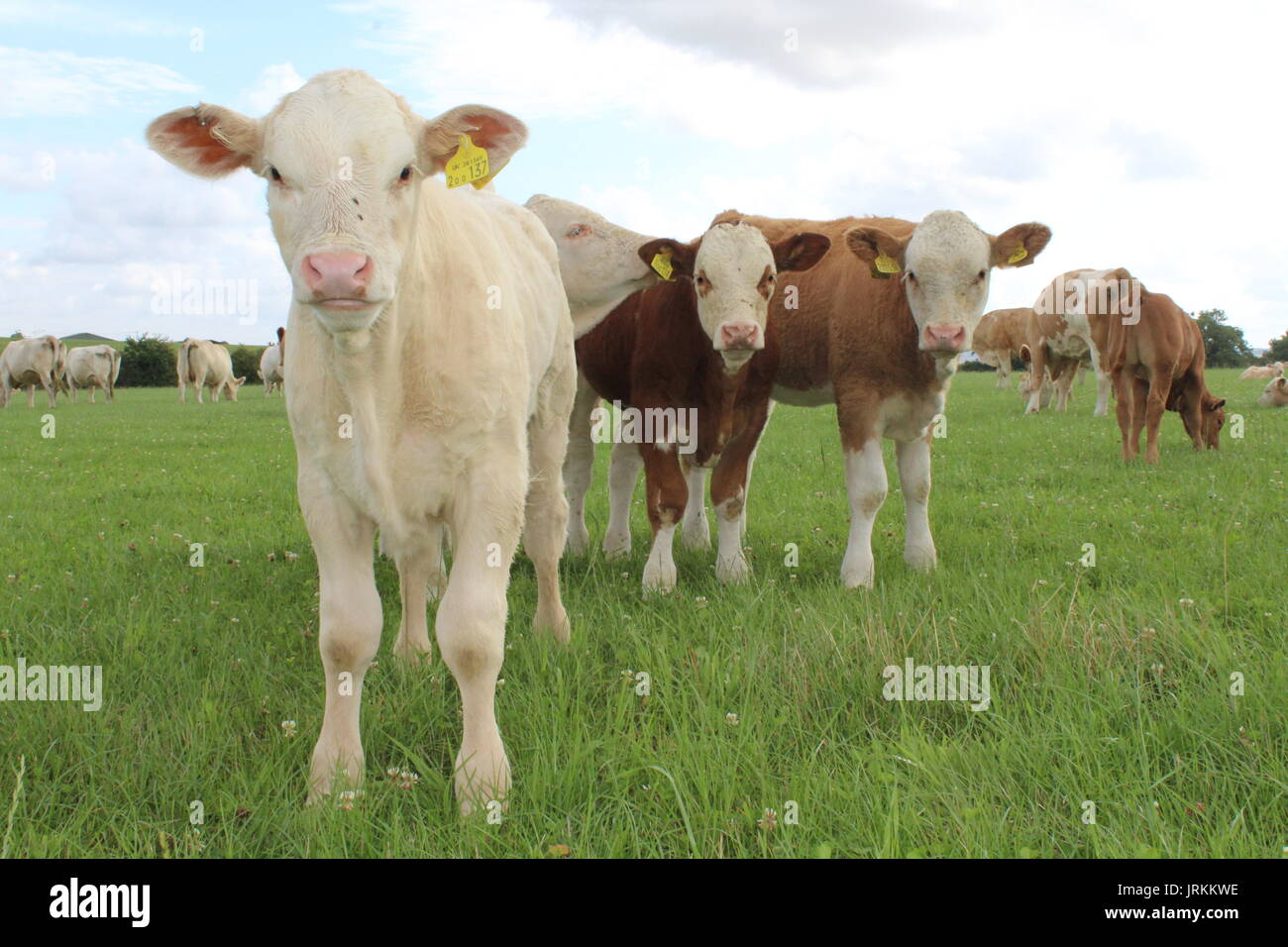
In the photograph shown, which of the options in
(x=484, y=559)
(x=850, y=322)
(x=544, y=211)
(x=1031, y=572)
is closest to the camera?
(x=484, y=559)

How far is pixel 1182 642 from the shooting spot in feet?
13.4

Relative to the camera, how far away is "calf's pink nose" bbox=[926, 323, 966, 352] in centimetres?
571

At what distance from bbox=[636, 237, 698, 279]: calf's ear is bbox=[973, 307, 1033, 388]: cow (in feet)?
A: 96.6

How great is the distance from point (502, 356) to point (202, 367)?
37103mm

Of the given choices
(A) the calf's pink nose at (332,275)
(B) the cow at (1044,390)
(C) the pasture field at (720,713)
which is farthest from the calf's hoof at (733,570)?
(B) the cow at (1044,390)

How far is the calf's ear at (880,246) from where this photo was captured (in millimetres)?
6277

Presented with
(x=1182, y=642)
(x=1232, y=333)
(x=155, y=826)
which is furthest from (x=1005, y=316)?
(x=1232, y=333)

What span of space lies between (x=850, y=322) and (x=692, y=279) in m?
1.14

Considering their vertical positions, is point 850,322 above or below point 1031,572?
above

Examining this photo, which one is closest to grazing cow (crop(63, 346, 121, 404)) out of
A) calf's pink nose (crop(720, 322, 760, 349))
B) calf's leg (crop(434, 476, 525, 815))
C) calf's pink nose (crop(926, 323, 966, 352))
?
calf's pink nose (crop(720, 322, 760, 349))

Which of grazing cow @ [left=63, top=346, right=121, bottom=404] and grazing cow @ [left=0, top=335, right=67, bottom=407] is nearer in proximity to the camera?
grazing cow @ [left=0, top=335, right=67, bottom=407]

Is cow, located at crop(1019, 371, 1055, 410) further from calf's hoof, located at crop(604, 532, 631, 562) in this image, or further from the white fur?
the white fur

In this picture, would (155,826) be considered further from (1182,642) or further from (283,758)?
(1182,642)

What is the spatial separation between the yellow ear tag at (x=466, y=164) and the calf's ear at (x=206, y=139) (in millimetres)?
706
